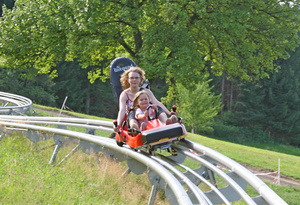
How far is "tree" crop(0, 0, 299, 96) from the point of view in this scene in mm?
12125

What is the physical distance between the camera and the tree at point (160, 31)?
1212 centimetres

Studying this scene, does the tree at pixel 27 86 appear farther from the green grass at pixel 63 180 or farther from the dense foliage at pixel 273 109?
the green grass at pixel 63 180

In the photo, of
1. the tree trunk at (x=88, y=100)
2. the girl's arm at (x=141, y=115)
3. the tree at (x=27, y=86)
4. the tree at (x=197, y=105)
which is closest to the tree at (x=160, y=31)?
the girl's arm at (x=141, y=115)

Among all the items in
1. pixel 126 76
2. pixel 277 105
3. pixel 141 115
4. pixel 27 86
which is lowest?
pixel 277 105

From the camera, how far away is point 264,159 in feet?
45.0

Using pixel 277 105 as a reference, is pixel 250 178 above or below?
above

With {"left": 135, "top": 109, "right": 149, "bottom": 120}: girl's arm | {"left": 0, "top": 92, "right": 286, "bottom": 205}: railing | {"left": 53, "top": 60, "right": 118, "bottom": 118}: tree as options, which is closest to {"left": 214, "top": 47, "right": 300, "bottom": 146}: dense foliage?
{"left": 53, "top": 60, "right": 118, "bottom": 118}: tree

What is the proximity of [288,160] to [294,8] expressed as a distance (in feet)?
20.4

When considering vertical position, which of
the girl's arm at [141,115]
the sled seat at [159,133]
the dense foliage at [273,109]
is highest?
the girl's arm at [141,115]

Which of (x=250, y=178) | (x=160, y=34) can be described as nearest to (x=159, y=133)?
(x=250, y=178)

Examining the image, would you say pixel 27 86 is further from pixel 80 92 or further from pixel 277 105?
pixel 277 105

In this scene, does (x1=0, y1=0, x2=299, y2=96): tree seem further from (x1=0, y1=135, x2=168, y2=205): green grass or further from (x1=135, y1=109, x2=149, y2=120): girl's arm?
(x1=135, y1=109, x2=149, y2=120): girl's arm

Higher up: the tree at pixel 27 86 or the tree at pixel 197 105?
the tree at pixel 27 86

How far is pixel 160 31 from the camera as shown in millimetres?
12617
